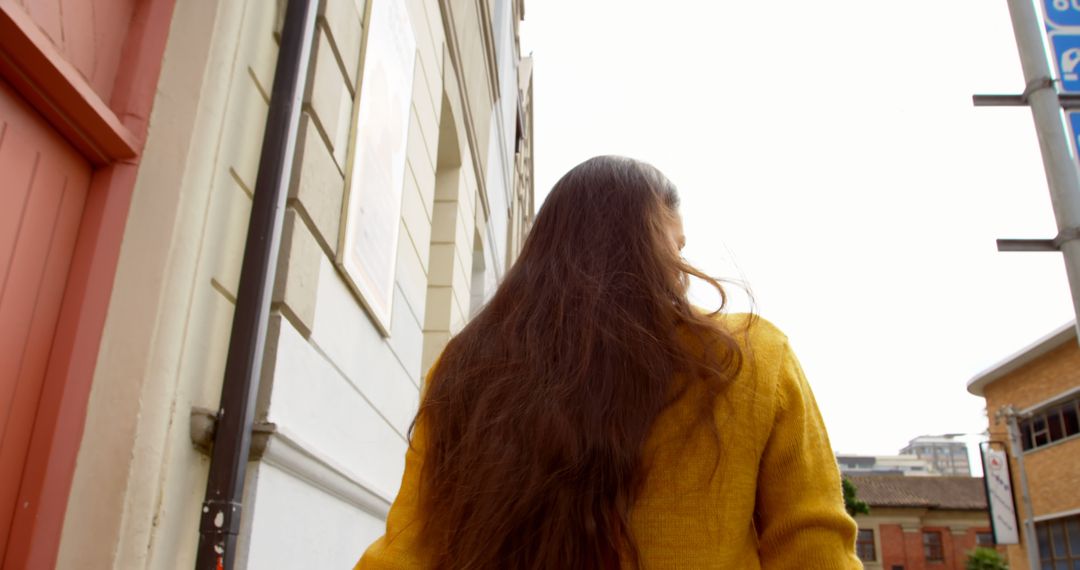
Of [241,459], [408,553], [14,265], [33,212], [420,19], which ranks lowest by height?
[408,553]

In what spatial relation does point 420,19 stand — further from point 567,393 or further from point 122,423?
point 567,393

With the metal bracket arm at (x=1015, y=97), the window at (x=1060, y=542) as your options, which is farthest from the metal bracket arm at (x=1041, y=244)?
the window at (x=1060, y=542)

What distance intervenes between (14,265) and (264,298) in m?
0.68

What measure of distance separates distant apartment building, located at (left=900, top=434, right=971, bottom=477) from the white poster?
76316 millimetres

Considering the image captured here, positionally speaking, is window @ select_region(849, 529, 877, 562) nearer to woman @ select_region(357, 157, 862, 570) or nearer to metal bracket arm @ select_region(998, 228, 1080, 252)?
metal bracket arm @ select_region(998, 228, 1080, 252)

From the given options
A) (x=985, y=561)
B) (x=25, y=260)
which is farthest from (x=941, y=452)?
(x=25, y=260)

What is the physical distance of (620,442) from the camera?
1146 mm

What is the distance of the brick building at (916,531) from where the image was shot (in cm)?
4366

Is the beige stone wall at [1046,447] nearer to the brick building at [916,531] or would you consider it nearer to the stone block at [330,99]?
the brick building at [916,531]

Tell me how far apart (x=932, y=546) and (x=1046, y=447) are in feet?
80.2

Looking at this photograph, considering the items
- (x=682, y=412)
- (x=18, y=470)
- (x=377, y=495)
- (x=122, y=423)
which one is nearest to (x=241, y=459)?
(x=122, y=423)

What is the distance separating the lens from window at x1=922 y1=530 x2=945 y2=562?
1731 inches

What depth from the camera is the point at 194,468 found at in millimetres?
2107

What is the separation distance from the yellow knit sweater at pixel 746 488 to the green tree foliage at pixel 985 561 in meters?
41.9
